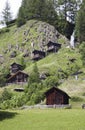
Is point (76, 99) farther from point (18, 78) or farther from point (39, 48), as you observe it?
point (39, 48)

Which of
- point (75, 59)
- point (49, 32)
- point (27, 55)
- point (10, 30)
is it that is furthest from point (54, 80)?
point (10, 30)

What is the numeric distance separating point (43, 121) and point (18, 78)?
65.5m

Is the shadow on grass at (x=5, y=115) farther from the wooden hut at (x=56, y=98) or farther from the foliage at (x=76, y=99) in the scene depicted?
the foliage at (x=76, y=99)

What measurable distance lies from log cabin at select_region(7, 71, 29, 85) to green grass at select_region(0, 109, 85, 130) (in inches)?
2260

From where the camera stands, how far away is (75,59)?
111 meters

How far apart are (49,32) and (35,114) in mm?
86933

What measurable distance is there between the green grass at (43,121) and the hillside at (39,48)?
4361cm

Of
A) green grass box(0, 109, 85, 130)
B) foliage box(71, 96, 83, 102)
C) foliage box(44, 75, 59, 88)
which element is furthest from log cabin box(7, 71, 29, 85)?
green grass box(0, 109, 85, 130)

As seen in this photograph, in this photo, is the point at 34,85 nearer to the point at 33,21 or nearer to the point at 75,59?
the point at 75,59

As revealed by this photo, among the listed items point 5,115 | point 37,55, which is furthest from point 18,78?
point 5,115

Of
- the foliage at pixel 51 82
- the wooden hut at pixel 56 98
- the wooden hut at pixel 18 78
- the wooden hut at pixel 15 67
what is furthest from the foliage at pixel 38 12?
the wooden hut at pixel 56 98

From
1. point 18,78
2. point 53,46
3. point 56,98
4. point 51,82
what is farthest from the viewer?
point 53,46

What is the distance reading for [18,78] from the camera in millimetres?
111125

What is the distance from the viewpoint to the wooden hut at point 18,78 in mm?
109625
